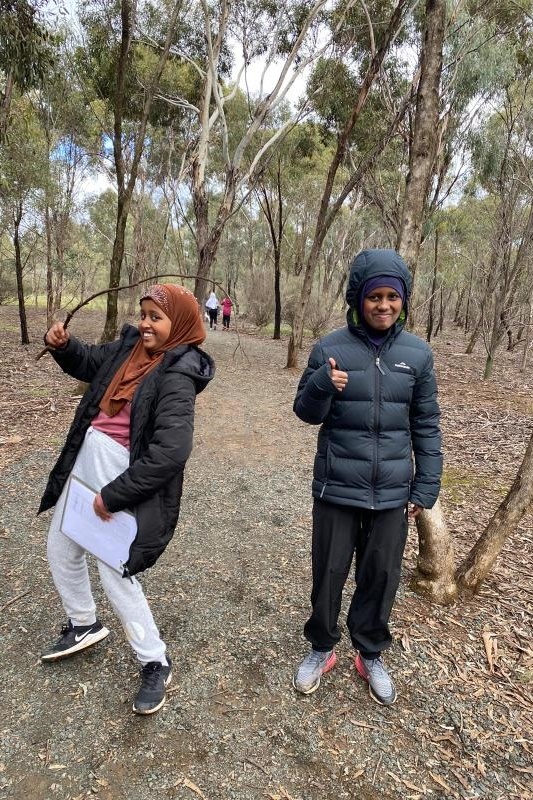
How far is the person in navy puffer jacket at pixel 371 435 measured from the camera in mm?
1911

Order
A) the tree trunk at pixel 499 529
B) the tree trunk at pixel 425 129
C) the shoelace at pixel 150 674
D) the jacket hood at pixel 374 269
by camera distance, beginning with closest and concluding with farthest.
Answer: the jacket hood at pixel 374 269
the shoelace at pixel 150 674
the tree trunk at pixel 499 529
the tree trunk at pixel 425 129

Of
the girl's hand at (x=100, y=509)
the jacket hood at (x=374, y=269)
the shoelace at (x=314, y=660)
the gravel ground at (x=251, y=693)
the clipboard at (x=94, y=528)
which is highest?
the jacket hood at (x=374, y=269)

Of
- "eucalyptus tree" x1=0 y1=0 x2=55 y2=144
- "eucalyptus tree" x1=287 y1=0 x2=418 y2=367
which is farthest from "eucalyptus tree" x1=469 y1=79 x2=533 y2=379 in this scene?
"eucalyptus tree" x1=0 y1=0 x2=55 y2=144

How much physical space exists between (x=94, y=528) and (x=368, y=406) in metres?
1.22

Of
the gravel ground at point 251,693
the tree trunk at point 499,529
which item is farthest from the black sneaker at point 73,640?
the tree trunk at point 499,529

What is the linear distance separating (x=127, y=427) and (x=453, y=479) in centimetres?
408

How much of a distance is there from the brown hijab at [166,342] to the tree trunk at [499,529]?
1.92m

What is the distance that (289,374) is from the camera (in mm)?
11312

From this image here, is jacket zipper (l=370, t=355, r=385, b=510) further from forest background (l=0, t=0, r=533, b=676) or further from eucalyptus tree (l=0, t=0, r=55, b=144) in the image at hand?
eucalyptus tree (l=0, t=0, r=55, b=144)

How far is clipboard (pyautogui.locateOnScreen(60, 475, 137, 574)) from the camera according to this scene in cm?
185

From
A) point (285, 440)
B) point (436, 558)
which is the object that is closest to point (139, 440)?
point (436, 558)

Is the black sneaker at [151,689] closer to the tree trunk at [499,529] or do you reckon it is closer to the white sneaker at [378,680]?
the white sneaker at [378,680]

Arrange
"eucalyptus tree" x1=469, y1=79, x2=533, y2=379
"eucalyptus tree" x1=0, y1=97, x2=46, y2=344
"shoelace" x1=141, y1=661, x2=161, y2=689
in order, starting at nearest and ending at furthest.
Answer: "shoelace" x1=141, y1=661, x2=161, y2=689, "eucalyptus tree" x1=0, y1=97, x2=46, y2=344, "eucalyptus tree" x1=469, y1=79, x2=533, y2=379

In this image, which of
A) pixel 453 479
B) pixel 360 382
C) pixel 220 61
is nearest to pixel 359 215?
pixel 220 61
